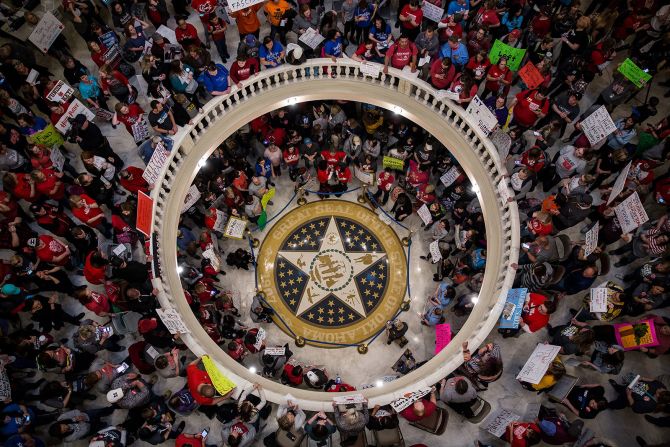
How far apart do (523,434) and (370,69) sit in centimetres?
1104

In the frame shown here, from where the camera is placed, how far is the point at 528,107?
14.0 meters

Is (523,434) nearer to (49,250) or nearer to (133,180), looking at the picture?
(133,180)

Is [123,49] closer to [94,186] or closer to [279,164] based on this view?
[94,186]

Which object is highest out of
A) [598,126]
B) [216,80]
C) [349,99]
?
[349,99]

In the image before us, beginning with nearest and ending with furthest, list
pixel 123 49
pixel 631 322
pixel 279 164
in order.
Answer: pixel 631 322 → pixel 123 49 → pixel 279 164

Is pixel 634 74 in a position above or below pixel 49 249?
above

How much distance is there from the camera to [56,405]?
37.7 feet

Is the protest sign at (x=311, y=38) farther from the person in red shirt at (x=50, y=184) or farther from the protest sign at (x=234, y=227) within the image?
the person in red shirt at (x=50, y=184)

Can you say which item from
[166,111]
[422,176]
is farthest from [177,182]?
[422,176]

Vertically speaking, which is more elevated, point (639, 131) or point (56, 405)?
point (639, 131)

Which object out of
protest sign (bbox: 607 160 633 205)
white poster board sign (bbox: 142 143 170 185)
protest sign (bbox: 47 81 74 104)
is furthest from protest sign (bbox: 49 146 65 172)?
protest sign (bbox: 607 160 633 205)

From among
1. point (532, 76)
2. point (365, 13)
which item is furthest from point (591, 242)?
point (365, 13)

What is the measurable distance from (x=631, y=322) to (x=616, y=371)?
158cm

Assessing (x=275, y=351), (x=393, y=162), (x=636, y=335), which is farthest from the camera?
(x=393, y=162)
